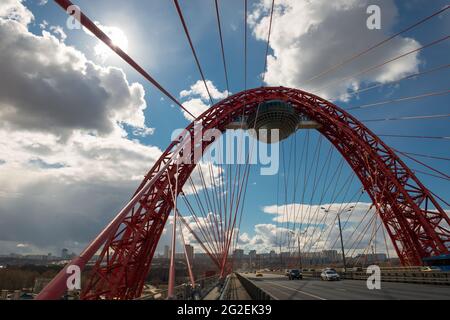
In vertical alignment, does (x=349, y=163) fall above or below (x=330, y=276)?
above

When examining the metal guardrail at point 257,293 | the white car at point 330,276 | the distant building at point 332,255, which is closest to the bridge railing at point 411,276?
the white car at point 330,276

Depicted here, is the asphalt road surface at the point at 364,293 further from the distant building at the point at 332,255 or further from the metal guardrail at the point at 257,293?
the distant building at the point at 332,255

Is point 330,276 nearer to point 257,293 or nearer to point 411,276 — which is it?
point 411,276

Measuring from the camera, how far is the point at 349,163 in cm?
3459

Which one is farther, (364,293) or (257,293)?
(364,293)

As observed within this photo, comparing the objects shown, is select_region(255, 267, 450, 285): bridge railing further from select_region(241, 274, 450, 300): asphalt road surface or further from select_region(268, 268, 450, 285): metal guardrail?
select_region(241, 274, 450, 300): asphalt road surface

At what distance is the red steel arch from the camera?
65.0 feet

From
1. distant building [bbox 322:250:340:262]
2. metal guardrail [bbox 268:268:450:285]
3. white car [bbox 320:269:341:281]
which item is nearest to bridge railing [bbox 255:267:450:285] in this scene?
metal guardrail [bbox 268:268:450:285]

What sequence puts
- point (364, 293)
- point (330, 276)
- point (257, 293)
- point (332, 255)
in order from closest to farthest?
point (257, 293), point (364, 293), point (330, 276), point (332, 255)

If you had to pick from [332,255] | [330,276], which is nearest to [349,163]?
[330,276]

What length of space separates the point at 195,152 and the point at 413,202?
78.1 feet

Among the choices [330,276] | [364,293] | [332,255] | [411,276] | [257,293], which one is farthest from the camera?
[332,255]
